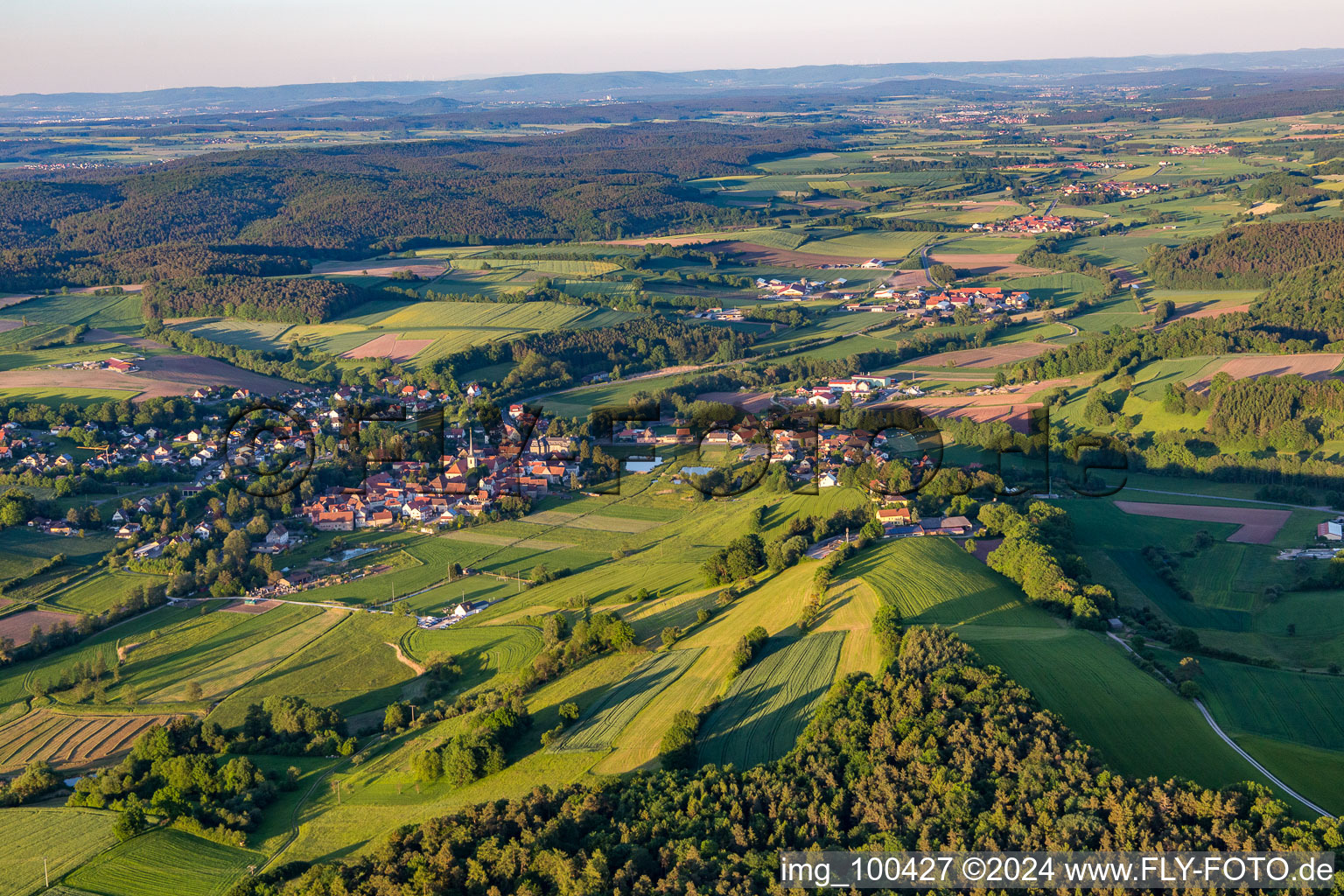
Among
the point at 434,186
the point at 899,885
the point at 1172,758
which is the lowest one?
the point at 1172,758

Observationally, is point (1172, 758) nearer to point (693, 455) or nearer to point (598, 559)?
point (598, 559)

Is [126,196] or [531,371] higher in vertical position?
[126,196]

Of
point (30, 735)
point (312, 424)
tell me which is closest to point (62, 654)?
point (30, 735)

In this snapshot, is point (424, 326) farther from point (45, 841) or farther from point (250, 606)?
point (45, 841)

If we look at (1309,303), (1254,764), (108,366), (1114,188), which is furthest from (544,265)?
(1254,764)

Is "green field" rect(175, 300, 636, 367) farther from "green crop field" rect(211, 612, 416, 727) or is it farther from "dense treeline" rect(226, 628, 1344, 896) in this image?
"dense treeline" rect(226, 628, 1344, 896)

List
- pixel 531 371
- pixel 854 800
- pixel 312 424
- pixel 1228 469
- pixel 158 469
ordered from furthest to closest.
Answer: pixel 531 371 → pixel 312 424 → pixel 158 469 → pixel 1228 469 → pixel 854 800
